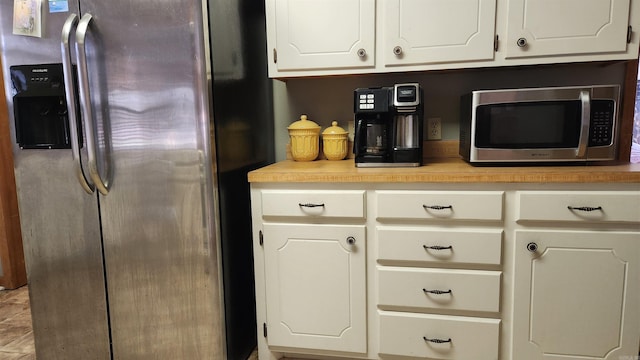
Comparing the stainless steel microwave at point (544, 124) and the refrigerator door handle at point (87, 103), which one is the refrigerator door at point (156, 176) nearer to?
the refrigerator door handle at point (87, 103)

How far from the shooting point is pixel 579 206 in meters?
1.46

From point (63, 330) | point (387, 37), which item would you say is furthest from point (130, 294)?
point (387, 37)

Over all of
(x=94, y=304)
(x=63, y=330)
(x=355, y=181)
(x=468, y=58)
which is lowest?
(x=63, y=330)

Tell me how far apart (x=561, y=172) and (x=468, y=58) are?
60 cm

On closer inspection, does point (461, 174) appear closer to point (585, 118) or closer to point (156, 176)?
point (585, 118)

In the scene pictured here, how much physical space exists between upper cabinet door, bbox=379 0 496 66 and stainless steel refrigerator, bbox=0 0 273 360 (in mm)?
696

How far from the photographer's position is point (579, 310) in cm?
151

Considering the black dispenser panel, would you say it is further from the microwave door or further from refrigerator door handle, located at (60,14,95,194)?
the microwave door

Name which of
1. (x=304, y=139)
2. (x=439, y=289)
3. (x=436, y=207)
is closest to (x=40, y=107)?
(x=304, y=139)

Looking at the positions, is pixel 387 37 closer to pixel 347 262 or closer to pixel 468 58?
pixel 468 58

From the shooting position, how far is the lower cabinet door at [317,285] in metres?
1.64

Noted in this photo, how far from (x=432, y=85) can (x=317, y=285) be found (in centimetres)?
117

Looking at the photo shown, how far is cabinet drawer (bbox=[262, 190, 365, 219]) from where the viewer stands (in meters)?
1.59

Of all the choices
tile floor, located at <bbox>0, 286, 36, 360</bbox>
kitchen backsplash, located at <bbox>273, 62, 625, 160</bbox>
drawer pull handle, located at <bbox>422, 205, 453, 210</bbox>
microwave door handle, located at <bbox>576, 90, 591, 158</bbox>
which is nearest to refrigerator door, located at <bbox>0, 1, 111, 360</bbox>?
tile floor, located at <bbox>0, 286, 36, 360</bbox>
